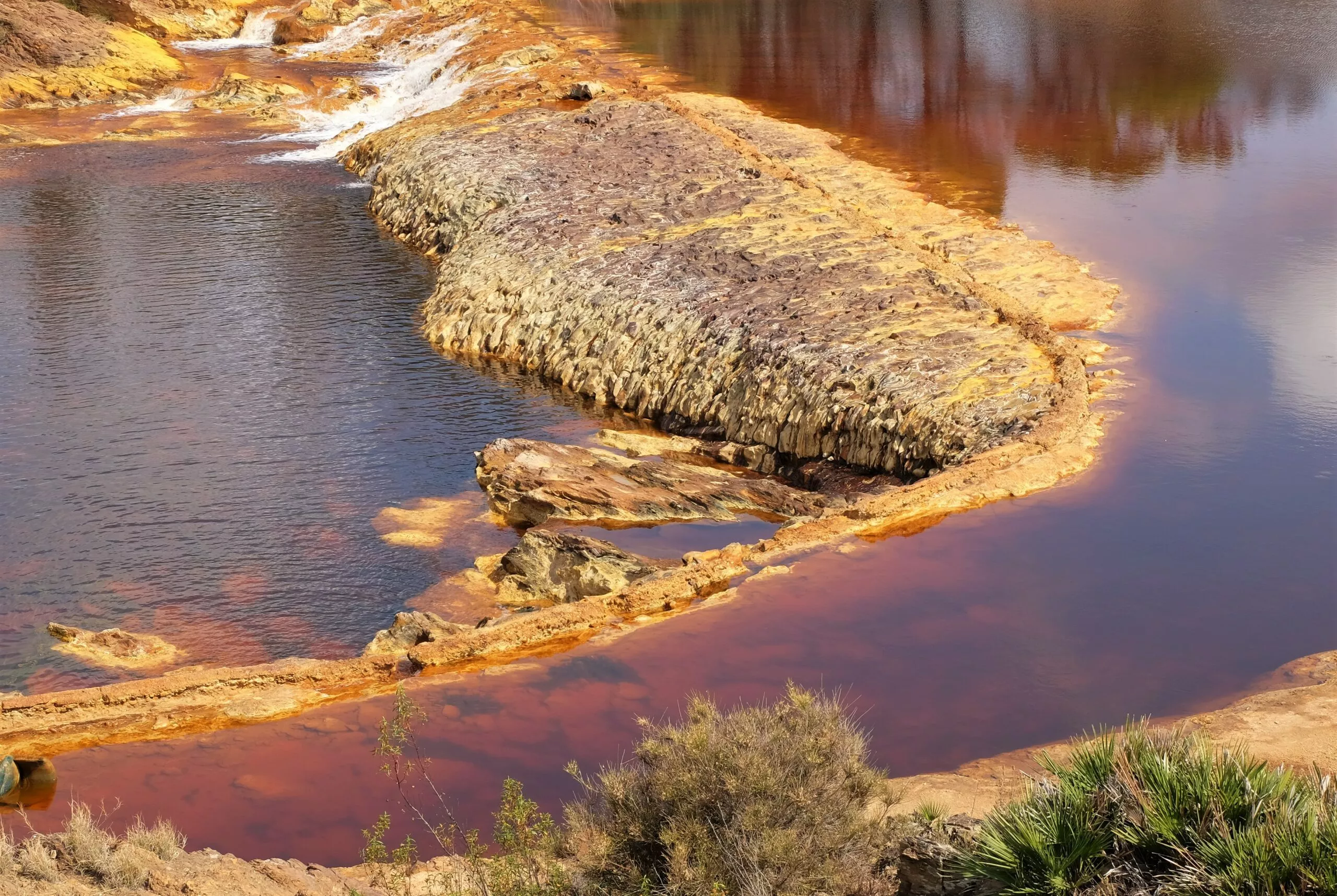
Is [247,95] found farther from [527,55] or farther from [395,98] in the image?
[527,55]

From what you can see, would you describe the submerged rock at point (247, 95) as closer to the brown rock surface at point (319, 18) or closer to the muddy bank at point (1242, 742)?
the brown rock surface at point (319, 18)

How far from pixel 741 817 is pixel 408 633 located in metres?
5.73

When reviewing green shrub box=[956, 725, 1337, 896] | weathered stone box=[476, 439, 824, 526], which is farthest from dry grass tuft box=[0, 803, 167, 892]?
weathered stone box=[476, 439, 824, 526]

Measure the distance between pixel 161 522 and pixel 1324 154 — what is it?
21711 millimetres

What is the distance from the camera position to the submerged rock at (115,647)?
1180 centimetres

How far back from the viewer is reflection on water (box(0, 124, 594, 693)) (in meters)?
13.5

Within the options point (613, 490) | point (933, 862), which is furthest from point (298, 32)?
point (933, 862)

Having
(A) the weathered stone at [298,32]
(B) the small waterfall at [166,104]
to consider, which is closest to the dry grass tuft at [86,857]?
(B) the small waterfall at [166,104]

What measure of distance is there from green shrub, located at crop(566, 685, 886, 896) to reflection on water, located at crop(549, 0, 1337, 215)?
17198 mm

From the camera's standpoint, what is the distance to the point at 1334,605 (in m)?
10.2

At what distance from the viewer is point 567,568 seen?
1262 centimetres

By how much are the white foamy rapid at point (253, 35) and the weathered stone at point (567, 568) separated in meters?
43.2

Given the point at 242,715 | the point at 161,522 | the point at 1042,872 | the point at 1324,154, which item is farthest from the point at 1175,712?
the point at 1324,154

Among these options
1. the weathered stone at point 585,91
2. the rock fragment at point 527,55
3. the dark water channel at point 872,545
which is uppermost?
the rock fragment at point 527,55
